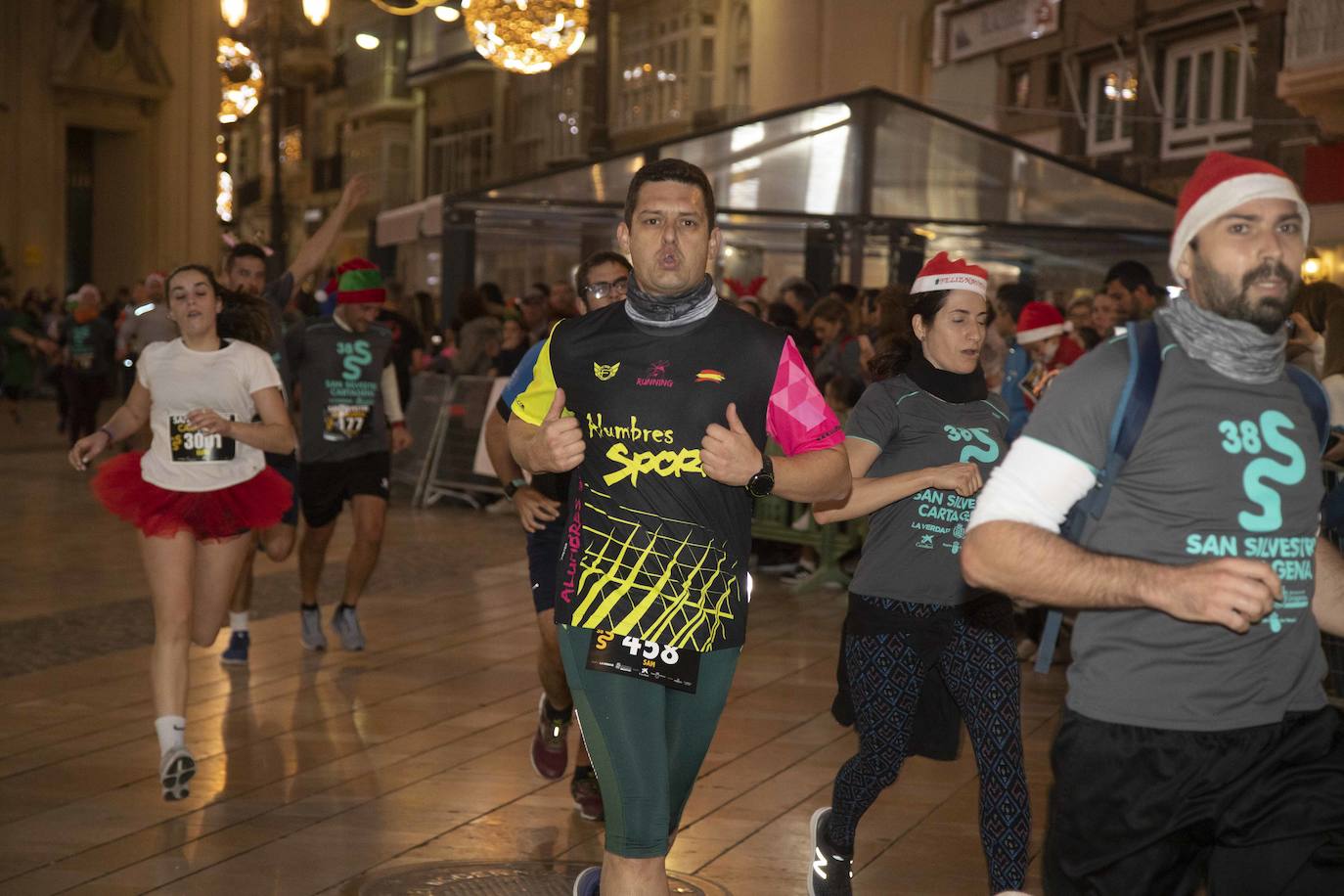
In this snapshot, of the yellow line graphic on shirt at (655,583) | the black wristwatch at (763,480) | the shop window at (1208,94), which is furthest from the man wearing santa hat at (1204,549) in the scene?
the shop window at (1208,94)

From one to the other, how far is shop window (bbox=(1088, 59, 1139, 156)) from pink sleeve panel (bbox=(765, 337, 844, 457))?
865 inches

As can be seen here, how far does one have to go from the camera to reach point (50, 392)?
33.6m

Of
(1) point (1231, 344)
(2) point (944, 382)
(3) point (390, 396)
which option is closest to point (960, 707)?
(2) point (944, 382)

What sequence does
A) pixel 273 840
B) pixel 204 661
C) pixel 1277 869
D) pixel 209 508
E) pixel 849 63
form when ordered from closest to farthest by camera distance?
pixel 1277 869, pixel 273 840, pixel 209 508, pixel 204 661, pixel 849 63

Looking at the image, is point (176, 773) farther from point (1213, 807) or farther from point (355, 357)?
point (1213, 807)

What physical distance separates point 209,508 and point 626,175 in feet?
37.8

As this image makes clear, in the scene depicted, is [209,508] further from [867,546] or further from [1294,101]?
[1294,101]

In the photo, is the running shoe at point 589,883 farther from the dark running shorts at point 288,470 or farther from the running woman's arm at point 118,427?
the dark running shorts at point 288,470

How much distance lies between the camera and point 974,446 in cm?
515

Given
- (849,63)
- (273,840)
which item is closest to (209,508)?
(273,840)

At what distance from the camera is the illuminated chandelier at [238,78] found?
69.0 ft

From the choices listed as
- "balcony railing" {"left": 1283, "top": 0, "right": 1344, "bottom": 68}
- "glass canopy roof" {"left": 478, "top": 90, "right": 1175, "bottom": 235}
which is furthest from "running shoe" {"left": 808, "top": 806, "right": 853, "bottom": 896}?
"balcony railing" {"left": 1283, "top": 0, "right": 1344, "bottom": 68}

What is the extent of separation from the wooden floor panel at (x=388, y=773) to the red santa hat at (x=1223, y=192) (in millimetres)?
2816

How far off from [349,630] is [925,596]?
4.96m
